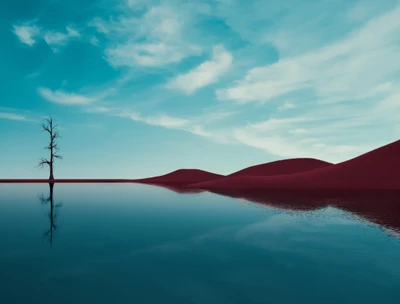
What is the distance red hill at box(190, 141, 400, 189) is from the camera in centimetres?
4881

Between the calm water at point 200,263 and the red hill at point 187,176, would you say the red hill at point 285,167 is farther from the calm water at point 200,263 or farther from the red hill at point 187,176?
the calm water at point 200,263

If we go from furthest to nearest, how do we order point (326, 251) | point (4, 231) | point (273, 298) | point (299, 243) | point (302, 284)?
point (4, 231) → point (299, 243) → point (326, 251) → point (302, 284) → point (273, 298)

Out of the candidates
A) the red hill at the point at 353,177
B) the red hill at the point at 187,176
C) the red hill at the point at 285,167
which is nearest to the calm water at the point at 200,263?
the red hill at the point at 353,177

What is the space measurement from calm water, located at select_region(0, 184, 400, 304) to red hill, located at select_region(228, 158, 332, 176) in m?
96.0

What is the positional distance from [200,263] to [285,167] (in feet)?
352

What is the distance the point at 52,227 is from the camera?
14.5 m

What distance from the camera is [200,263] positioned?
29.2ft

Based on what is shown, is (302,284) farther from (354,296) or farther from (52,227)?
(52,227)

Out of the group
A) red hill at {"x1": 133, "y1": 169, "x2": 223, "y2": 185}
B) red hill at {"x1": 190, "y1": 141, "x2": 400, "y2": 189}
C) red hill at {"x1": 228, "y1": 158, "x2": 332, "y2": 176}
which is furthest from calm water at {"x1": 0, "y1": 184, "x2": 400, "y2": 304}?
red hill at {"x1": 133, "y1": 169, "x2": 223, "y2": 185}

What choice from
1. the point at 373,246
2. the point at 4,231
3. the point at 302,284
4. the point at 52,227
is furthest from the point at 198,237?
the point at 4,231

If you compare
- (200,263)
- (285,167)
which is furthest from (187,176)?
(200,263)

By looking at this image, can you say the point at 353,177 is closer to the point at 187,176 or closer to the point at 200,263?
the point at 200,263

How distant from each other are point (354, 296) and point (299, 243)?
192 inches

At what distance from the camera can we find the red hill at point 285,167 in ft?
356
